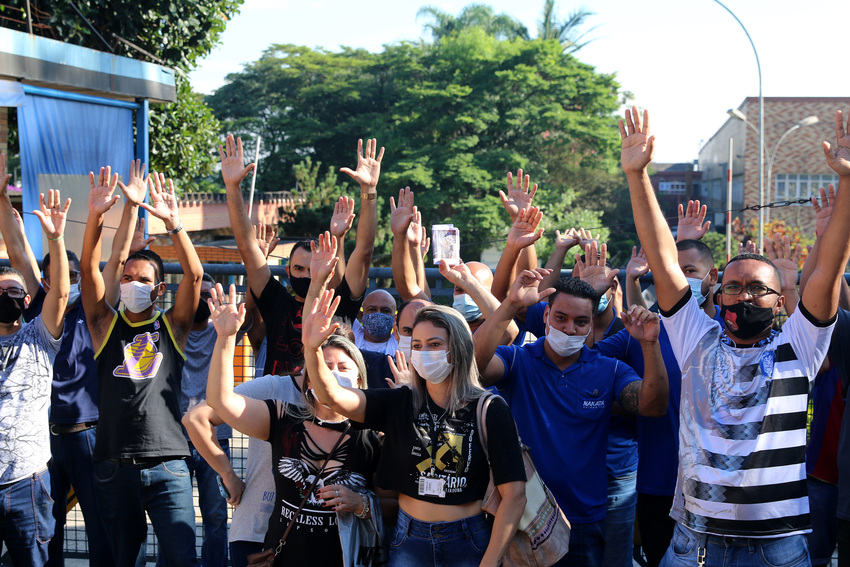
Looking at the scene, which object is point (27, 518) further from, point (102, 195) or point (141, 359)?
point (102, 195)

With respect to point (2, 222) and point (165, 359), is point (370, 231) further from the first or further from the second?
point (2, 222)

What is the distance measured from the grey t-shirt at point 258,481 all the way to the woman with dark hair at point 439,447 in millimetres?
533

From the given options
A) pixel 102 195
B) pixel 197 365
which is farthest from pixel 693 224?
pixel 102 195

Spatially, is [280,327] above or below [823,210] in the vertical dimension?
below

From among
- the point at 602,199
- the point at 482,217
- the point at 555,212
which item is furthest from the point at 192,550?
the point at 602,199

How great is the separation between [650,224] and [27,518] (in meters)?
3.52

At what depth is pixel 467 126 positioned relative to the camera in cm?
4106

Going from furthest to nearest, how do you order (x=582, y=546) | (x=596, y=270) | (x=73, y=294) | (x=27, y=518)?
1. (x=73, y=294)
2. (x=596, y=270)
3. (x=27, y=518)
4. (x=582, y=546)

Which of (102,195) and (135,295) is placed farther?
(102,195)

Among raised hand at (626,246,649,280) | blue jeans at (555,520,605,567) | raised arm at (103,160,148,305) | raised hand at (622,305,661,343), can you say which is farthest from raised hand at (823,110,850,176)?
raised arm at (103,160,148,305)

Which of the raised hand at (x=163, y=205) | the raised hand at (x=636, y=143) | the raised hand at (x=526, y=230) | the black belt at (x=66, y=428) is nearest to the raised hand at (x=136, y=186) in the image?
the raised hand at (x=163, y=205)

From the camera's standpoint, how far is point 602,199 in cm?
4991

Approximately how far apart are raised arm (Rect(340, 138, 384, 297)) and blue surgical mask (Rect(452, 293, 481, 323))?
0.59 m

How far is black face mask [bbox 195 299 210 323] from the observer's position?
450 cm
